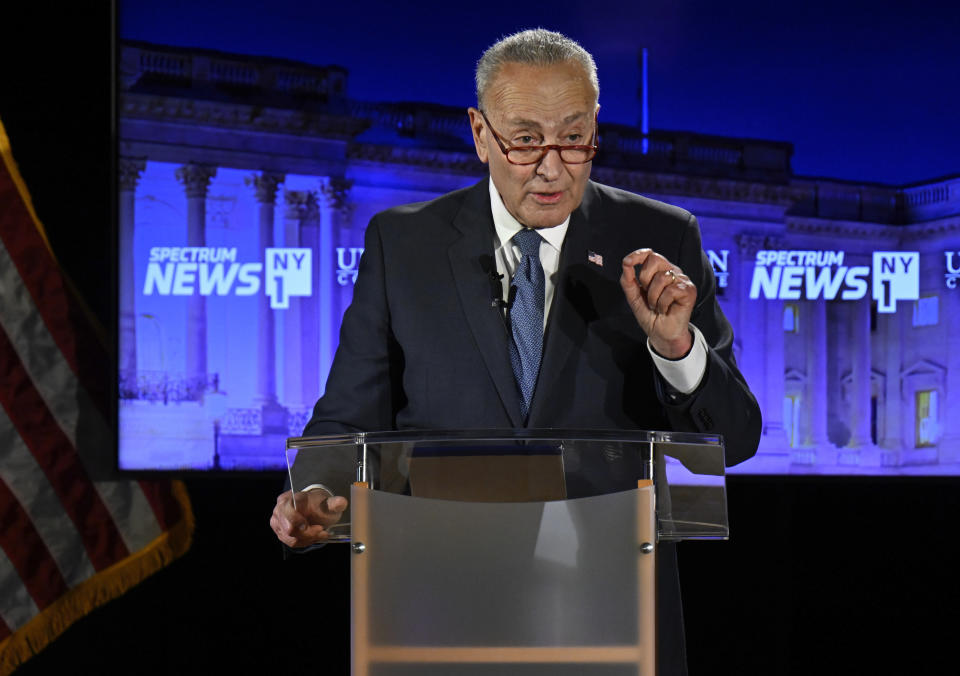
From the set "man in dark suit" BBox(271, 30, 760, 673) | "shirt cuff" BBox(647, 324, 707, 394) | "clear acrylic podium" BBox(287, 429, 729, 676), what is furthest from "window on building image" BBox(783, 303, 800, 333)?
"clear acrylic podium" BBox(287, 429, 729, 676)

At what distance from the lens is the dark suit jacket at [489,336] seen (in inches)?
61.6

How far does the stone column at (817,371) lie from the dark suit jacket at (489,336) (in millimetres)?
1857

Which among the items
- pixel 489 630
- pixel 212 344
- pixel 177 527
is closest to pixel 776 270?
pixel 212 344

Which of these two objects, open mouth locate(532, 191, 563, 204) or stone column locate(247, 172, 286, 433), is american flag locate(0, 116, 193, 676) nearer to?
stone column locate(247, 172, 286, 433)

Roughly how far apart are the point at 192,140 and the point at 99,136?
0.37 metres

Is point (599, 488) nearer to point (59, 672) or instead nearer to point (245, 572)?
point (245, 572)

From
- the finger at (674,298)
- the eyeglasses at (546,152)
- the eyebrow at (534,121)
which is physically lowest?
the finger at (674,298)

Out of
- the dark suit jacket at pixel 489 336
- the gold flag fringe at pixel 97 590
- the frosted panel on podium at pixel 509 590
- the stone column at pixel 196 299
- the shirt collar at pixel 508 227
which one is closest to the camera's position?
the frosted panel on podium at pixel 509 590

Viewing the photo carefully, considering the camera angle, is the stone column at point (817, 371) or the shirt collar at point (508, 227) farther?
the stone column at point (817, 371)

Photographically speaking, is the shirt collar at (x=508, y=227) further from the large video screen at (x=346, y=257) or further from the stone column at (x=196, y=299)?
the stone column at (x=196, y=299)

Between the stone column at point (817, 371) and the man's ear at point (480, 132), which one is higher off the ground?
the man's ear at point (480, 132)

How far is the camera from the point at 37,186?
3457 mm

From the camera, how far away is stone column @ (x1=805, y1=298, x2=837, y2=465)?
3.40m

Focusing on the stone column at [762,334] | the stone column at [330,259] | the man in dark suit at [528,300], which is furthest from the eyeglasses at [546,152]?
the stone column at [762,334]
